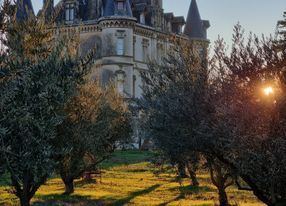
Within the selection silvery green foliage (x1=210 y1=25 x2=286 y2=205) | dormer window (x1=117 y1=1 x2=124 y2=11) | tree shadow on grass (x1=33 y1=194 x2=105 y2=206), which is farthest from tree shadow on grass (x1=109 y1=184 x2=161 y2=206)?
dormer window (x1=117 y1=1 x2=124 y2=11)

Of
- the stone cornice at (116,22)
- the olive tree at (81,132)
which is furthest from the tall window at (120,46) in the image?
the olive tree at (81,132)

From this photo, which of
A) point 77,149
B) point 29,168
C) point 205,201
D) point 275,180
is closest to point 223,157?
point 275,180

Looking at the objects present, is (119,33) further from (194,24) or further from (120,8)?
(194,24)

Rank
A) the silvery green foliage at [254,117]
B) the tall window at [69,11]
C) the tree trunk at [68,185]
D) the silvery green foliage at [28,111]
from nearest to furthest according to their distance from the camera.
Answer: the silvery green foliage at [28,111] < the silvery green foliage at [254,117] < the tree trunk at [68,185] < the tall window at [69,11]

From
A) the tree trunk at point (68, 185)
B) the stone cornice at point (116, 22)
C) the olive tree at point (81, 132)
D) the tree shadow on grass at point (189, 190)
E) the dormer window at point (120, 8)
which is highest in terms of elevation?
the dormer window at point (120, 8)

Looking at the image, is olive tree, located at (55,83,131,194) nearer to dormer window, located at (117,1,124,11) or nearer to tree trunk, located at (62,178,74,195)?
tree trunk, located at (62,178,74,195)

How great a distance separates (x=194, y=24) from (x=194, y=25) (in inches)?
6.4

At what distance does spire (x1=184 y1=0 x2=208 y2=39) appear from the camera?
7312cm

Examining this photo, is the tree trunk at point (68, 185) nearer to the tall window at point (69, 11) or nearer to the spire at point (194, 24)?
the tall window at point (69, 11)

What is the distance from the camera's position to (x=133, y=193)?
91.2 feet

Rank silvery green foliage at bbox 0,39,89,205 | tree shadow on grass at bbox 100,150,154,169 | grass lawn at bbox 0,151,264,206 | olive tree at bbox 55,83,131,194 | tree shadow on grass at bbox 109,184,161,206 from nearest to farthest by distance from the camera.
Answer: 1. silvery green foliage at bbox 0,39,89,205
2. olive tree at bbox 55,83,131,194
3. tree shadow on grass at bbox 109,184,161,206
4. grass lawn at bbox 0,151,264,206
5. tree shadow on grass at bbox 100,150,154,169

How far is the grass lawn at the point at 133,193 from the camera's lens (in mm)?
24328

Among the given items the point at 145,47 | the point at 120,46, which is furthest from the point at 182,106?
the point at 145,47

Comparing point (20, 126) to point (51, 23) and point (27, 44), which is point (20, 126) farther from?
point (51, 23)
